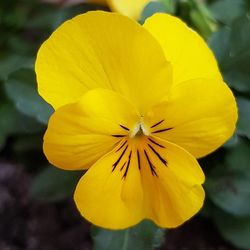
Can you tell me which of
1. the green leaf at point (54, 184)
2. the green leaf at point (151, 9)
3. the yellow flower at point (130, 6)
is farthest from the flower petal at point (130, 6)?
the green leaf at point (54, 184)

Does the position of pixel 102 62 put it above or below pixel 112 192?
above

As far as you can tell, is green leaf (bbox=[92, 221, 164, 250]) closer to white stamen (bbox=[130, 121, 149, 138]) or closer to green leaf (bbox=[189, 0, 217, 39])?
white stamen (bbox=[130, 121, 149, 138])

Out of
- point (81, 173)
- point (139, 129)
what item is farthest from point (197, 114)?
point (81, 173)

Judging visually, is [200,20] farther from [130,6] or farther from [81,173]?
[81,173]

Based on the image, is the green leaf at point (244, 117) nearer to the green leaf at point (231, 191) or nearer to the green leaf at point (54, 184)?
the green leaf at point (231, 191)

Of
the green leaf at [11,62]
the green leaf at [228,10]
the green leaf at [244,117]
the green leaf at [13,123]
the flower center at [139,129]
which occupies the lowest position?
the green leaf at [13,123]

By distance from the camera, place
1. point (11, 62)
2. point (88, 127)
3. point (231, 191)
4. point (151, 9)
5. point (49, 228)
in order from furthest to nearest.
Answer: point (11, 62) < point (49, 228) < point (231, 191) < point (151, 9) < point (88, 127)
